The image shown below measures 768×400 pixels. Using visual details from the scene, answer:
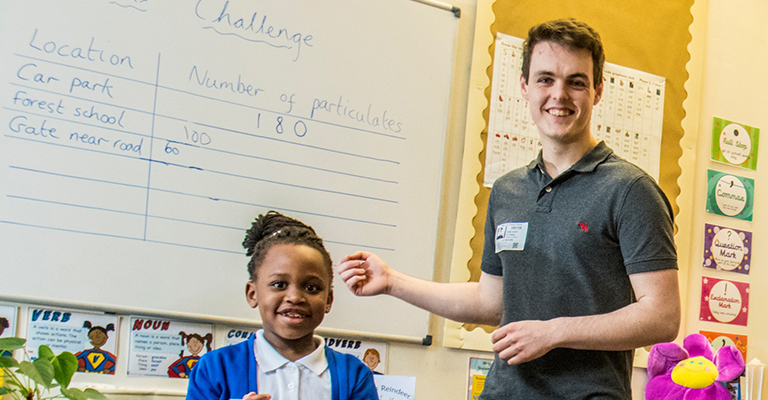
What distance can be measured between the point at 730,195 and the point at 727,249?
207mm

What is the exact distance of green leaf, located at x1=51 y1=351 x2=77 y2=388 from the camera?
1.48 meters

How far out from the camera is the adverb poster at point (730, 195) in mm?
2578

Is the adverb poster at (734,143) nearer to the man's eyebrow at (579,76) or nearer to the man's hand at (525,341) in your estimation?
the man's eyebrow at (579,76)

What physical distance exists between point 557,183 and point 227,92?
3.22ft

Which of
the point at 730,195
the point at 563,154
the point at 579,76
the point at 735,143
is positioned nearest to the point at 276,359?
the point at 563,154

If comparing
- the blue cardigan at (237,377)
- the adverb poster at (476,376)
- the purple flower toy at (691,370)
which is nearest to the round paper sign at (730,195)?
the purple flower toy at (691,370)

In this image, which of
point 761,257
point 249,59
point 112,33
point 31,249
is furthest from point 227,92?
point 761,257

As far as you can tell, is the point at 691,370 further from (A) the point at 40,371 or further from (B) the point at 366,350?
(A) the point at 40,371

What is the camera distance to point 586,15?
2.45m

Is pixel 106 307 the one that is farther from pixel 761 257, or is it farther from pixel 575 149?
pixel 761 257

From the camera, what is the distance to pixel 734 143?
105 inches

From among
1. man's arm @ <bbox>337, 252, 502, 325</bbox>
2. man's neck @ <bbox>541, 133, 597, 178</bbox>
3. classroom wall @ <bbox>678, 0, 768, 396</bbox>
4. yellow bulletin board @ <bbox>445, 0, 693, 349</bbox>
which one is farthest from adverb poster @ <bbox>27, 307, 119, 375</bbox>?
classroom wall @ <bbox>678, 0, 768, 396</bbox>

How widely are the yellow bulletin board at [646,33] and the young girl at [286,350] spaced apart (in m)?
1.23

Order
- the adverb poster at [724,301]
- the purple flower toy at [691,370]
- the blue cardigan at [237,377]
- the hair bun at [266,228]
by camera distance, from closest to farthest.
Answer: the blue cardigan at [237,377]
the hair bun at [266,228]
the purple flower toy at [691,370]
the adverb poster at [724,301]
